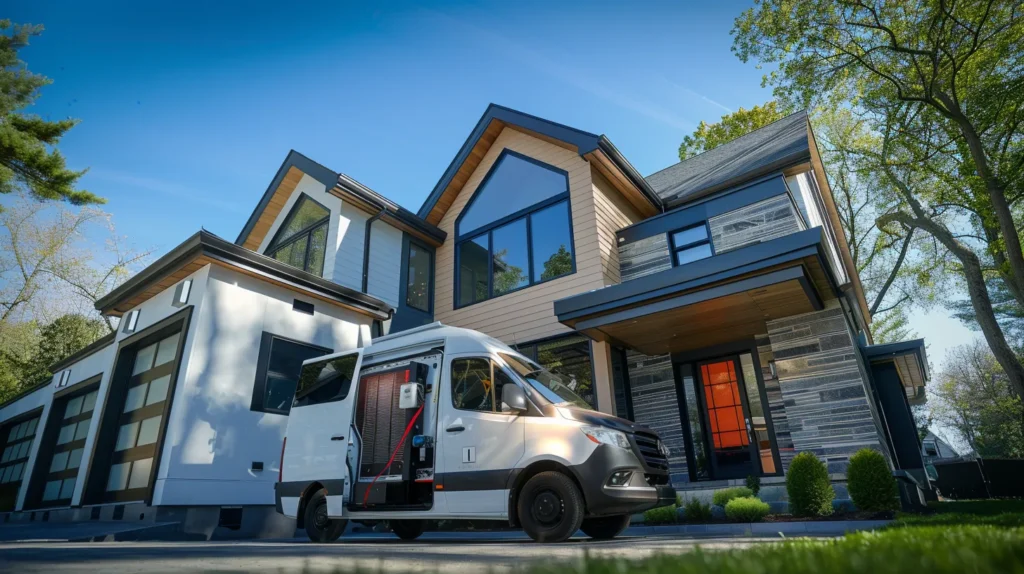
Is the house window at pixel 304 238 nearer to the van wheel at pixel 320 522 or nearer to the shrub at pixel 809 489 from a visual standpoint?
the van wheel at pixel 320 522

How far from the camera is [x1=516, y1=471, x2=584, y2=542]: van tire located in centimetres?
523

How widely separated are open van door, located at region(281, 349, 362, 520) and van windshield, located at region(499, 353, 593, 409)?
2.31 m

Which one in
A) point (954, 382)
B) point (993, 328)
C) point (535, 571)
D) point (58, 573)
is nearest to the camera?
point (535, 571)

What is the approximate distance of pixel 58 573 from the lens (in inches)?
111

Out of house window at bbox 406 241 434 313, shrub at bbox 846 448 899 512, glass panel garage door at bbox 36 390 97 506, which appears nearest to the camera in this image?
shrub at bbox 846 448 899 512

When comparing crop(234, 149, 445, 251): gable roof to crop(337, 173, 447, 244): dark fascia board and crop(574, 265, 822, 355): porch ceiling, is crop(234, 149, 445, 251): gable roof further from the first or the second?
crop(574, 265, 822, 355): porch ceiling

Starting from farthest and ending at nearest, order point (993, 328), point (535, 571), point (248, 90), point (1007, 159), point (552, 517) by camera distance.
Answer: point (993, 328)
point (1007, 159)
point (248, 90)
point (552, 517)
point (535, 571)

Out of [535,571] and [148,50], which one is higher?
[148,50]

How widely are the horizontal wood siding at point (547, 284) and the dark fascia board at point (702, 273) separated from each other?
1463 mm

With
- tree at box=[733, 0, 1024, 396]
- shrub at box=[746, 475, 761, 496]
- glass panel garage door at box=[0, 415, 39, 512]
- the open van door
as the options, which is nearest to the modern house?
glass panel garage door at box=[0, 415, 39, 512]

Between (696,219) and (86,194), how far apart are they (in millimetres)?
13838

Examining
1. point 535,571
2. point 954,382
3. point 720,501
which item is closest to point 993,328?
point 720,501

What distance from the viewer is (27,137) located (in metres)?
11.6

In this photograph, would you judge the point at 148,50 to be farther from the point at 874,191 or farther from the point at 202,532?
the point at 874,191
